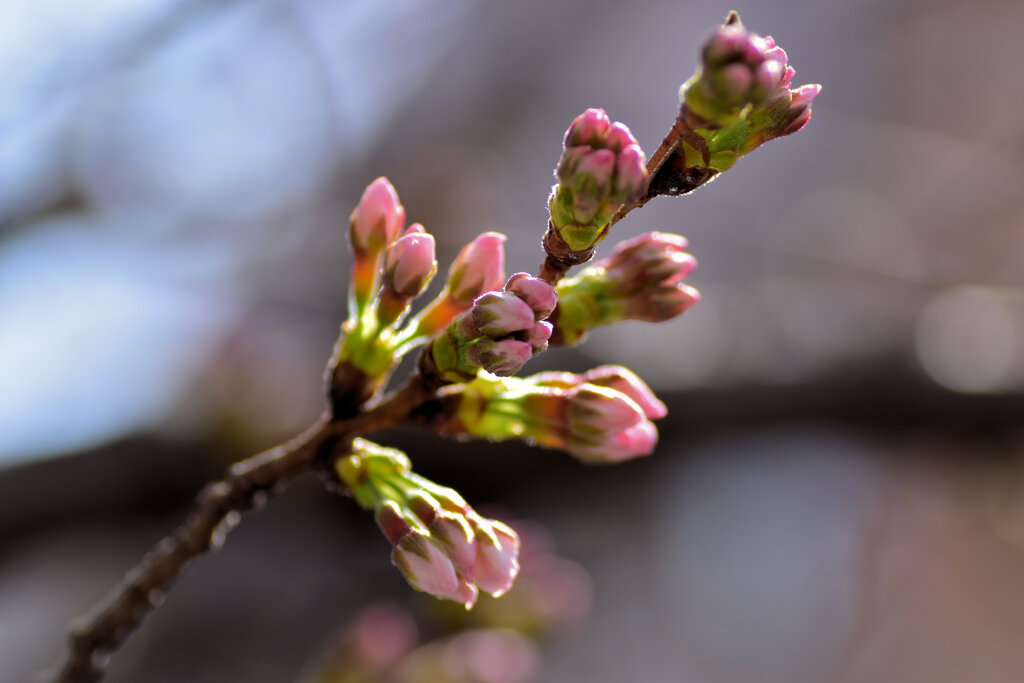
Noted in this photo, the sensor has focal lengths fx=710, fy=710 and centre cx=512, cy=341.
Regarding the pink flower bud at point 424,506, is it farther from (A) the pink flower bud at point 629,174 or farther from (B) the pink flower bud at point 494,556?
(A) the pink flower bud at point 629,174

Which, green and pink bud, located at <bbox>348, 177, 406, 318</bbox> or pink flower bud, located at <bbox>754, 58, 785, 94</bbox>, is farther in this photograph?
green and pink bud, located at <bbox>348, 177, 406, 318</bbox>

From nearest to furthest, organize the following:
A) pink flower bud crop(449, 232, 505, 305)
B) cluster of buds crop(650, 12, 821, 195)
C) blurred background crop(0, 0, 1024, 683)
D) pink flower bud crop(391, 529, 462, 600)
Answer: cluster of buds crop(650, 12, 821, 195) < pink flower bud crop(391, 529, 462, 600) < pink flower bud crop(449, 232, 505, 305) < blurred background crop(0, 0, 1024, 683)

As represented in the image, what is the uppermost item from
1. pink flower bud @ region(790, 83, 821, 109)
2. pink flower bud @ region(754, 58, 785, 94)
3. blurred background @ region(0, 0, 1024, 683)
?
pink flower bud @ region(790, 83, 821, 109)

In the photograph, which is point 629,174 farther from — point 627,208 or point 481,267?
point 481,267

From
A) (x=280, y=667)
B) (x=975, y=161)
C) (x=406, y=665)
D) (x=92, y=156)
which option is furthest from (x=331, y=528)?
(x=975, y=161)

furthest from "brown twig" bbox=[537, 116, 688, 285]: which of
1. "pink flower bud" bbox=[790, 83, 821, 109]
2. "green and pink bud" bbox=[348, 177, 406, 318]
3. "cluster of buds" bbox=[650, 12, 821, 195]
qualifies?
"green and pink bud" bbox=[348, 177, 406, 318]

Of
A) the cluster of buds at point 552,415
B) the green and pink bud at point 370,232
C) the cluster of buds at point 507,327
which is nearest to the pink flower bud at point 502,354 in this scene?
the cluster of buds at point 507,327

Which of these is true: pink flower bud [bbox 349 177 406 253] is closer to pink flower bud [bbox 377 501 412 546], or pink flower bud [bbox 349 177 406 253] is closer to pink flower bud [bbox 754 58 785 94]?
pink flower bud [bbox 377 501 412 546]
